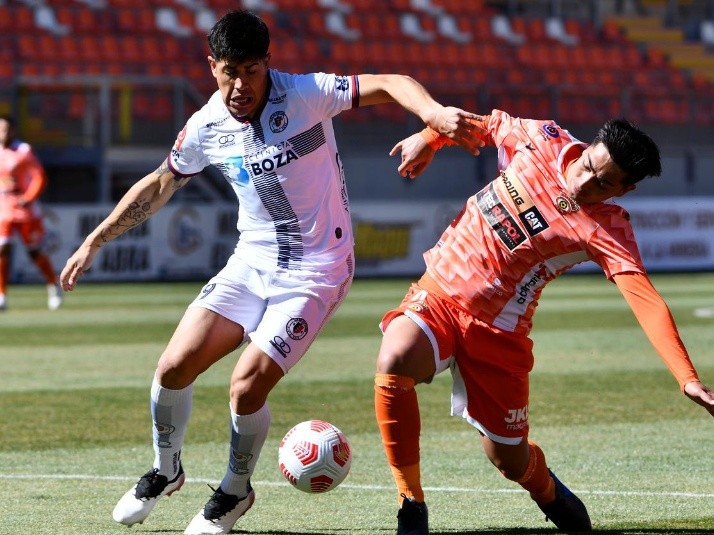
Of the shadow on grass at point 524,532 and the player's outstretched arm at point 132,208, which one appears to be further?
the player's outstretched arm at point 132,208

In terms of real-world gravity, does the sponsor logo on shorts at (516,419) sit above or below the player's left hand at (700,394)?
below

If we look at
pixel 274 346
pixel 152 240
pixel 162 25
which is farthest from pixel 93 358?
pixel 162 25

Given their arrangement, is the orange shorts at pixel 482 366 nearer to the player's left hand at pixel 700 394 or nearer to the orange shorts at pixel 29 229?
the player's left hand at pixel 700 394

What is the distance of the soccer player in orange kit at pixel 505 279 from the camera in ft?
16.8

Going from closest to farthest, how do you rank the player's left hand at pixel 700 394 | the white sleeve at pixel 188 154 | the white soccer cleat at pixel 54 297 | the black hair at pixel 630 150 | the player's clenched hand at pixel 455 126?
1. the player's left hand at pixel 700 394
2. the player's clenched hand at pixel 455 126
3. the black hair at pixel 630 150
4. the white sleeve at pixel 188 154
5. the white soccer cleat at pixel 54 297

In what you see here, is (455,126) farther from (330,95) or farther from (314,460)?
(314,460)

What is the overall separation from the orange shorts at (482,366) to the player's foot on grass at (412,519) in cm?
47

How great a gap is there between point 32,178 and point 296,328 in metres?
12.5

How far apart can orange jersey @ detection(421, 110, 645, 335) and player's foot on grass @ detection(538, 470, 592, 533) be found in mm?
711

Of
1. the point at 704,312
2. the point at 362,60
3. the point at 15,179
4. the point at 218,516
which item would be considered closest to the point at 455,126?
the point at 218,516

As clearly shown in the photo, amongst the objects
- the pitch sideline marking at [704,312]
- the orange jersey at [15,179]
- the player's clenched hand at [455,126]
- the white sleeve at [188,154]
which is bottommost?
the pitch sideline marking at [704,312]

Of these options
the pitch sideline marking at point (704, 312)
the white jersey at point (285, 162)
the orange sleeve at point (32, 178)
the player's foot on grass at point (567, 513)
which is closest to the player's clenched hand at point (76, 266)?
the white jersey at point (285, 162)

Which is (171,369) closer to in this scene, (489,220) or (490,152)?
(489,220)

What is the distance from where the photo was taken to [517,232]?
5.41 m
